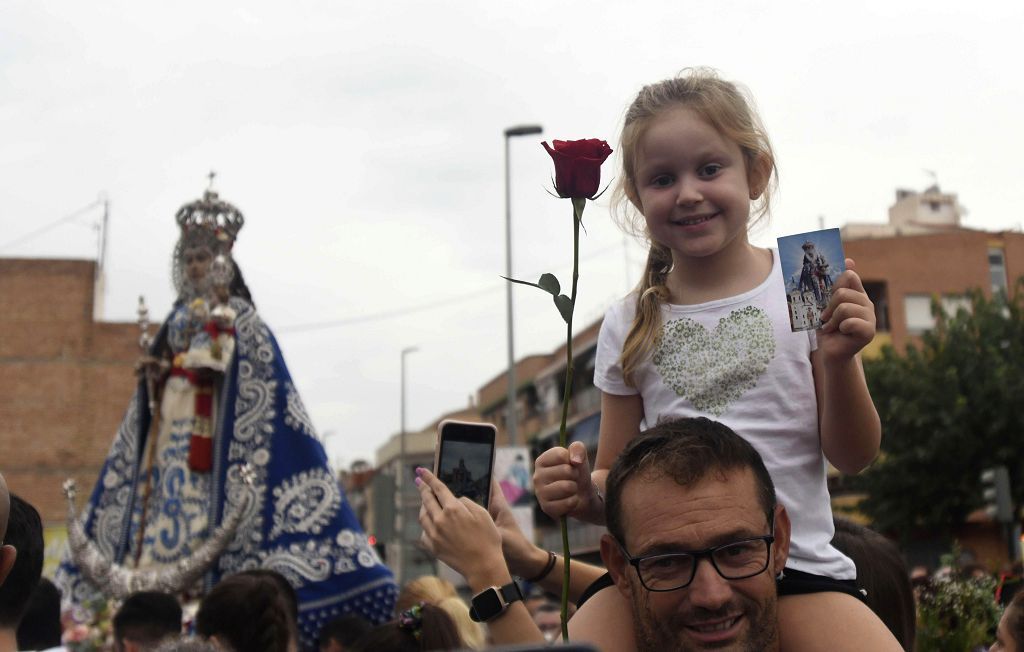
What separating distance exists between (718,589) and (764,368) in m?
0.73

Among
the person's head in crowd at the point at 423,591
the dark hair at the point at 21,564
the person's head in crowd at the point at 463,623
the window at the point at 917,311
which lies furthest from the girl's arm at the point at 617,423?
the window at the point at 917,311

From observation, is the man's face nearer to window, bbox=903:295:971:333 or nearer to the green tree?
the green tree

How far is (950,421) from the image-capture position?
24.5m

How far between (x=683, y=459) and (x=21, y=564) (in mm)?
1819

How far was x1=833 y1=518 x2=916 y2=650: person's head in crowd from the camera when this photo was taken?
3.29 metres

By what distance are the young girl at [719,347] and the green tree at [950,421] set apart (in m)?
22.8

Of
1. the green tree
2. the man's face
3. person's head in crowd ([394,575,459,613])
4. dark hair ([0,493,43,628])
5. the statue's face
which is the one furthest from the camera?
the green tree

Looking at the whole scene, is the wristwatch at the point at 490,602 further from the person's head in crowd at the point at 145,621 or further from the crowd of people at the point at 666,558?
the person's head in crowd at the point at 145,621

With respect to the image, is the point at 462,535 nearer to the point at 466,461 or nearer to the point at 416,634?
the point at 466,461

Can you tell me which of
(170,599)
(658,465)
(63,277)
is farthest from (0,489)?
(63,277)

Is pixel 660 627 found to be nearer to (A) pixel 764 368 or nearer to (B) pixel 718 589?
(B) pixel 718 589

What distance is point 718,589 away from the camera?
218 centimetres

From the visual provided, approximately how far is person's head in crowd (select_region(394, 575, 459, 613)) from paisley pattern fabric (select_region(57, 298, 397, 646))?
1236 millimetres

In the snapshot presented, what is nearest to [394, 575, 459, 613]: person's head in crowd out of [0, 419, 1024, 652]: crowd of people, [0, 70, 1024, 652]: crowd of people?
[0, 70, 1024, 652]: crowd of people
